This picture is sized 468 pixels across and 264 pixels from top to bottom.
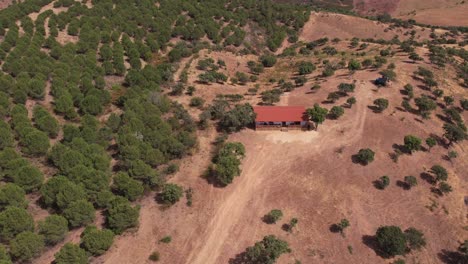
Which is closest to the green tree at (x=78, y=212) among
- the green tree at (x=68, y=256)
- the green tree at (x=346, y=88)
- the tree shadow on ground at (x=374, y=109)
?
the green tree at (x=68, y=256)

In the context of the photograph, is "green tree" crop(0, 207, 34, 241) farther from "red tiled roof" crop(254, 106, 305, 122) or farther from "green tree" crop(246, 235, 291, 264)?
"red tiled roof" crop(254, 106, 305, 122)

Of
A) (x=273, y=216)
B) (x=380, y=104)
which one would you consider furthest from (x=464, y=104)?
(x=273, y=216)

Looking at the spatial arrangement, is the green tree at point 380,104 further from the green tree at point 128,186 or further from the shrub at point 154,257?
the shrub at point 154,257

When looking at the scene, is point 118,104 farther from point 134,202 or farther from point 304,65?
point 304,65

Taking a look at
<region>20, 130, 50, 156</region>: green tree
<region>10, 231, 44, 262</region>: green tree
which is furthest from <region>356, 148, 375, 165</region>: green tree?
<region>20, 130, 50, 156</region>: green tree

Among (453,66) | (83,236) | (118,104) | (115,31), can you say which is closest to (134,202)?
(83,236)

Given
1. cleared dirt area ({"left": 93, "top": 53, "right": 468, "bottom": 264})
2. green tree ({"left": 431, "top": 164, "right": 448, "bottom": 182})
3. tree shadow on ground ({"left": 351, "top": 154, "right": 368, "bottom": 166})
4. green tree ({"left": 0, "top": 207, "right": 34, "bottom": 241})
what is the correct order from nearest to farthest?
green tree ({"left": 0, "top": 207, "right": 34, "bottom": 241})
cleared dirt area ({"left": 93, "top": 53, "right": 468, "bottom": 264})
green tree ({"left": 431, "top": 164, "right": 448, "bottom": 182})
tree shadow on ground ({"left": 351, "top": 154, "right": 368, "bottom": 166})
